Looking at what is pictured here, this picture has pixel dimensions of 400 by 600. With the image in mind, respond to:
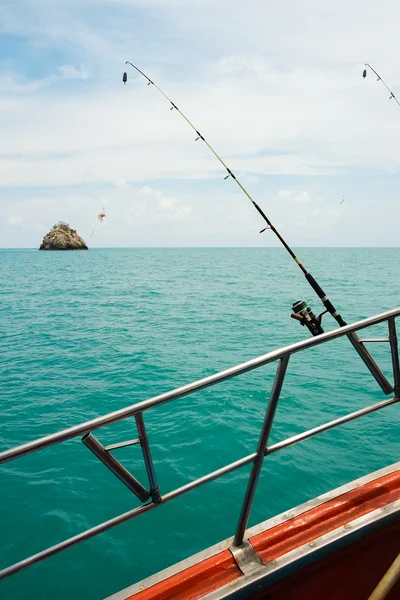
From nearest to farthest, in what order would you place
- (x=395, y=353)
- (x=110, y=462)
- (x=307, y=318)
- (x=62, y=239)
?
(x=110, y=462) → (x=395, y=353) → (x=307, y=318) → (x=62, y=239)

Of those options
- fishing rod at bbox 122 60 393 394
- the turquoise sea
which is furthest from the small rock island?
fishing rod at bbox 122 60 393 394

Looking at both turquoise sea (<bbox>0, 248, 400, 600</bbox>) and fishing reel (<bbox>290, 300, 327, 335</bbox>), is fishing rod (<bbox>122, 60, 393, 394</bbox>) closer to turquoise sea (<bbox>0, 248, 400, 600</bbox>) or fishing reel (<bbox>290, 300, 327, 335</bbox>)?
fishing reel (<bbox>290, 300, 327, 335</bbox>)

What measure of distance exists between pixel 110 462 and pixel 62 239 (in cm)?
15044

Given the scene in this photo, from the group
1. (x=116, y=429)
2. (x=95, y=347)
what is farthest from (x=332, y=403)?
(x=95, y=347)

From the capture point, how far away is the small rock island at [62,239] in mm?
141875

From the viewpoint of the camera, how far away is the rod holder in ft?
4.91

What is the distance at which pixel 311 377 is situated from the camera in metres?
10.2

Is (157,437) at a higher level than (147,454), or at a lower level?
lower

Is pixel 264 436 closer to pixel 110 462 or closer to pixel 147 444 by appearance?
pixel 147 444

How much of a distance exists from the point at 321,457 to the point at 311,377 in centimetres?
400

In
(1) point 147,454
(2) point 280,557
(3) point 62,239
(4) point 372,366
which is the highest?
(3) point 62,239

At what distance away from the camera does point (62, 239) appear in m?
142

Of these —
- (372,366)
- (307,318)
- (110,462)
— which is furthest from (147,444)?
(307,318)

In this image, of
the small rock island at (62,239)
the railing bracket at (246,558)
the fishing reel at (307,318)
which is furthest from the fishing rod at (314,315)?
the small rock island at (62,239)
